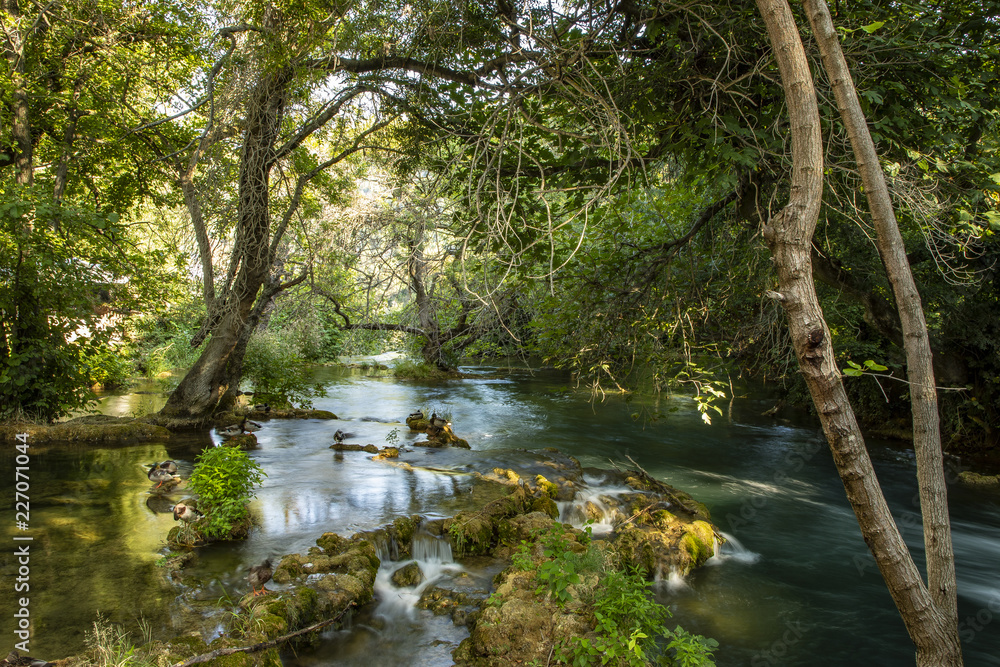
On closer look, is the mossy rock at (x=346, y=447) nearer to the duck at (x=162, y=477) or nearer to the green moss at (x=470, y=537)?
the duck at (x=162, y=477)

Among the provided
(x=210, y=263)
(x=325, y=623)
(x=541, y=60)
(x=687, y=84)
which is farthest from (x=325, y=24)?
(x=325, y=623)

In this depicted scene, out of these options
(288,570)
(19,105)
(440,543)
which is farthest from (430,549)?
(19,105)

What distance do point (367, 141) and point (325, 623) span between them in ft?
25.7

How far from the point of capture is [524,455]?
9.61 m

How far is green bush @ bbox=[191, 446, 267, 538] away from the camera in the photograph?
559 centimetres

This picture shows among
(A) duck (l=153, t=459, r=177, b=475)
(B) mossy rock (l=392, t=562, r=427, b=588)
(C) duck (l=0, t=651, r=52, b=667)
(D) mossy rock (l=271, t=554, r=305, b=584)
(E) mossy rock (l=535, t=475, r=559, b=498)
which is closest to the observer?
(C) duck (l=0, t=651, r=52, b=667)

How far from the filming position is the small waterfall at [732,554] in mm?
6582

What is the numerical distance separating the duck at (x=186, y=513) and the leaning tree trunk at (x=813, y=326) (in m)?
5.75

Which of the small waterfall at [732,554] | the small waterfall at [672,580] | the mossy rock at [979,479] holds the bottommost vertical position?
the small waterfall at [732,554]

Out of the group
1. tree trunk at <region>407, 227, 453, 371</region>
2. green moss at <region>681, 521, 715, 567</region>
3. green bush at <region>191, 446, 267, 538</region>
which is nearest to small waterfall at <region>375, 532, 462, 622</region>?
green bush at <region>191, 446, 267, 538</region>

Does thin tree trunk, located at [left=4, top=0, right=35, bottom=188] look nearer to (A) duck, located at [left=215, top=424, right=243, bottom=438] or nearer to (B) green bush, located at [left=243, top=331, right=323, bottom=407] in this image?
(B) green bush, located at [left=243, top=331, right=323, bottom=407]

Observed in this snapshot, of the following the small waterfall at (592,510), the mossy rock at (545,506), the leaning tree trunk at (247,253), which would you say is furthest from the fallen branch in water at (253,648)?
the leaning tree trunk at (247,253)

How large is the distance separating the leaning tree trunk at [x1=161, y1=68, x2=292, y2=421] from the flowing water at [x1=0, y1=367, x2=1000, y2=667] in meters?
0.98

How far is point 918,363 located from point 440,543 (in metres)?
4.64
